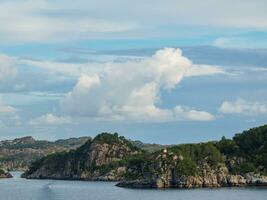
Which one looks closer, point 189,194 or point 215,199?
point 215,199

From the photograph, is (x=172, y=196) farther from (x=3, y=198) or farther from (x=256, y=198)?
(x=3, y=198)

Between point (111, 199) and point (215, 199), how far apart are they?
2773 centimetres

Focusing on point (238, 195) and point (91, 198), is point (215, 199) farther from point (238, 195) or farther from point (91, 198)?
point (91, 198)

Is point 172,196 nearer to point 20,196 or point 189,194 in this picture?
point 189,194

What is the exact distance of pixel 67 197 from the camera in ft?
634

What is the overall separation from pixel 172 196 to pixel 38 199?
35583mm

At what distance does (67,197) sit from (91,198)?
27.7 feet

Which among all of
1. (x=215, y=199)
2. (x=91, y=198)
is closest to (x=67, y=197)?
(x=91, y=198)

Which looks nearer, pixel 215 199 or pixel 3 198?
pixel 215 199

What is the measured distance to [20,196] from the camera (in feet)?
640

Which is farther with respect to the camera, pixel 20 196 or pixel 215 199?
pixel 20 196

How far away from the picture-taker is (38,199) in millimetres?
184375

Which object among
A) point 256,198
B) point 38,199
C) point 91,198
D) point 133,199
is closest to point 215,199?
point 256,198

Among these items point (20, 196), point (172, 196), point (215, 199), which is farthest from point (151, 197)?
point (20, 196)
